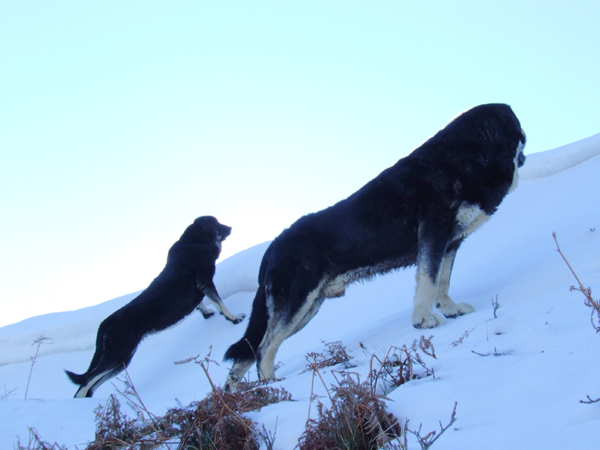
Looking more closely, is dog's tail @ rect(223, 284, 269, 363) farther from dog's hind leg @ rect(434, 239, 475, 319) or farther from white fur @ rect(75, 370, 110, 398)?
white fur @ rect(75, 370, 110, 398)

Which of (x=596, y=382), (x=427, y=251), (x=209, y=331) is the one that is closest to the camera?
(x=596, y=382)

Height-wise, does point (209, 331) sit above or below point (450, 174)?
below

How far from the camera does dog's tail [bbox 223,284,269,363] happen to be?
15.1ft

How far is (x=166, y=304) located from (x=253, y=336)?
2.83 meters

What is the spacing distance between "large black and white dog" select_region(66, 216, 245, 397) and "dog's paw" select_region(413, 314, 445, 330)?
11.0ft

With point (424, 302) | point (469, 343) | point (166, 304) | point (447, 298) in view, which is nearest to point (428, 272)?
point (424, 302)

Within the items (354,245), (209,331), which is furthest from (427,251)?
(209,331)

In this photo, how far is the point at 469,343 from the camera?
119 inches

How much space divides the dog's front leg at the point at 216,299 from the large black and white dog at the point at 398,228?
3.13m

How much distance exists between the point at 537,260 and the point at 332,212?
7.01 ft

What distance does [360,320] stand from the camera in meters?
6.71

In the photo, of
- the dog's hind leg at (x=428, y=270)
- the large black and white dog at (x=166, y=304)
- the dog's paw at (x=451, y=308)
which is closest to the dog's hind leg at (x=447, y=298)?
the dog's paw at (x=451, y=308)

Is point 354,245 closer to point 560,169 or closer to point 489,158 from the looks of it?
point 489,158

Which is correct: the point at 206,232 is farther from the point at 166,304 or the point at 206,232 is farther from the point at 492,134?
the point at 492,134
